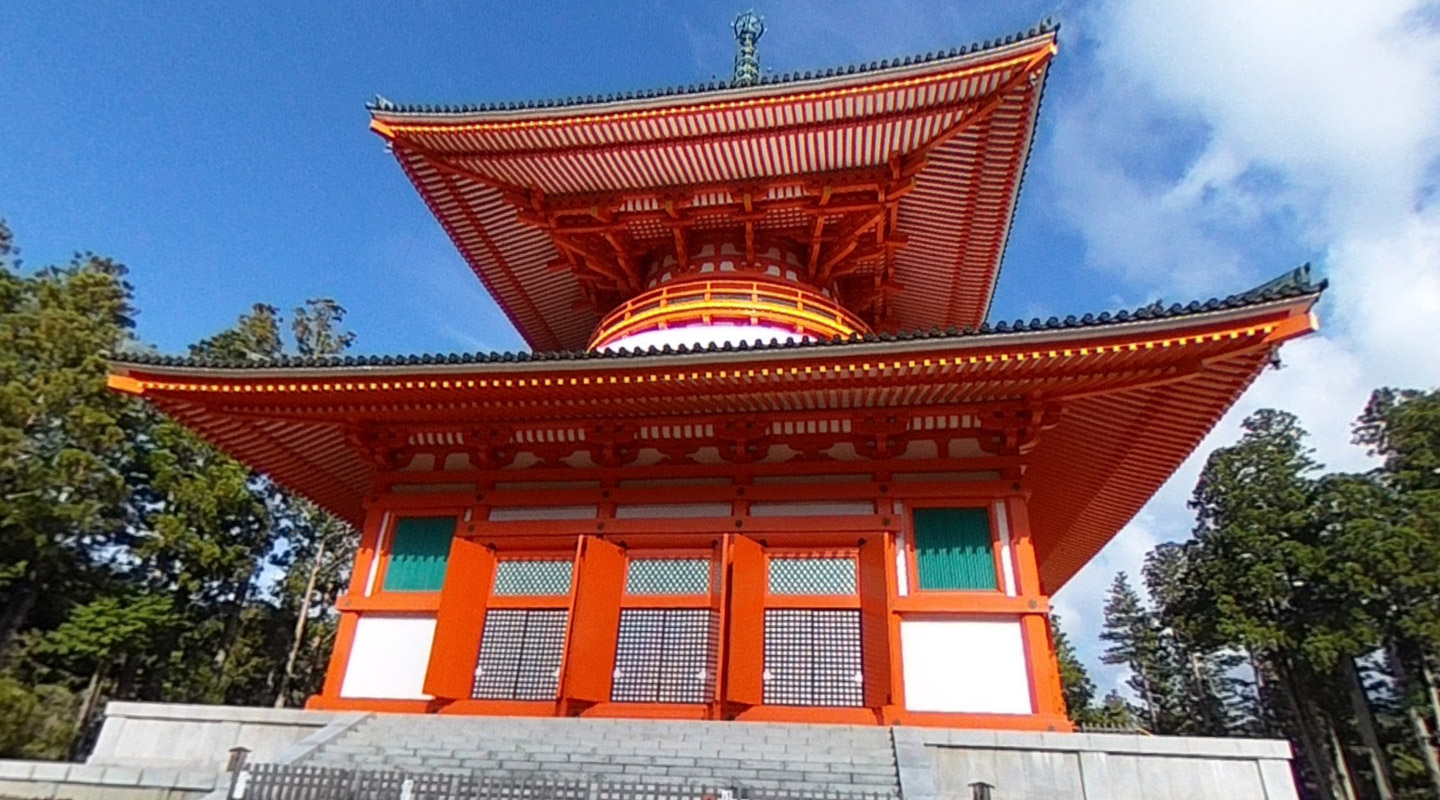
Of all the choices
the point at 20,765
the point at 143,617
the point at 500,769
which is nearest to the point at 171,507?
the point at 143,617

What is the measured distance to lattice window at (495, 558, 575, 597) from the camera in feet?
33.4

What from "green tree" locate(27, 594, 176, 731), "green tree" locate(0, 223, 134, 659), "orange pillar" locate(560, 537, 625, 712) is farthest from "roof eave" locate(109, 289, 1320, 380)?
"green tree" locate(27, 594, 176, 731)

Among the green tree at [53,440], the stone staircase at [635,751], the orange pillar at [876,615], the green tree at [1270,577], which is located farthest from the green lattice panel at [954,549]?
the green tree at [1270,577]

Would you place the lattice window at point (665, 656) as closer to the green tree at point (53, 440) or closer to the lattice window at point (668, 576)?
the lattice window at point (668, 576)

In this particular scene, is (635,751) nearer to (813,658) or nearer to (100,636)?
(813,658)

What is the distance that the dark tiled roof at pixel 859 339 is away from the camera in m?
7.33

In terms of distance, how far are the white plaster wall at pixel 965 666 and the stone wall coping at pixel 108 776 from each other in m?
6.92

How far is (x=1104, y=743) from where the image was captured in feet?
22.1

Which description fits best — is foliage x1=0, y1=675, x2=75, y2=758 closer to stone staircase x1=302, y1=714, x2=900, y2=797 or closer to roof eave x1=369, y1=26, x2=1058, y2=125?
stone staircase x1=302, y1=714, x2=900, y2=797

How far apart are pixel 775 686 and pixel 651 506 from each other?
9.13 ft

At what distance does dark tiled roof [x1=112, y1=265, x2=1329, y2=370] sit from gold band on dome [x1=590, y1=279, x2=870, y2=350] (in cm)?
354

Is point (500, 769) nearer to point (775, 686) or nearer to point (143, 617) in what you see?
point (775, 686)

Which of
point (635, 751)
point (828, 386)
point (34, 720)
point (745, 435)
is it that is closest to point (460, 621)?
point (635, 751)

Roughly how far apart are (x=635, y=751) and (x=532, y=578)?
3.41 m
